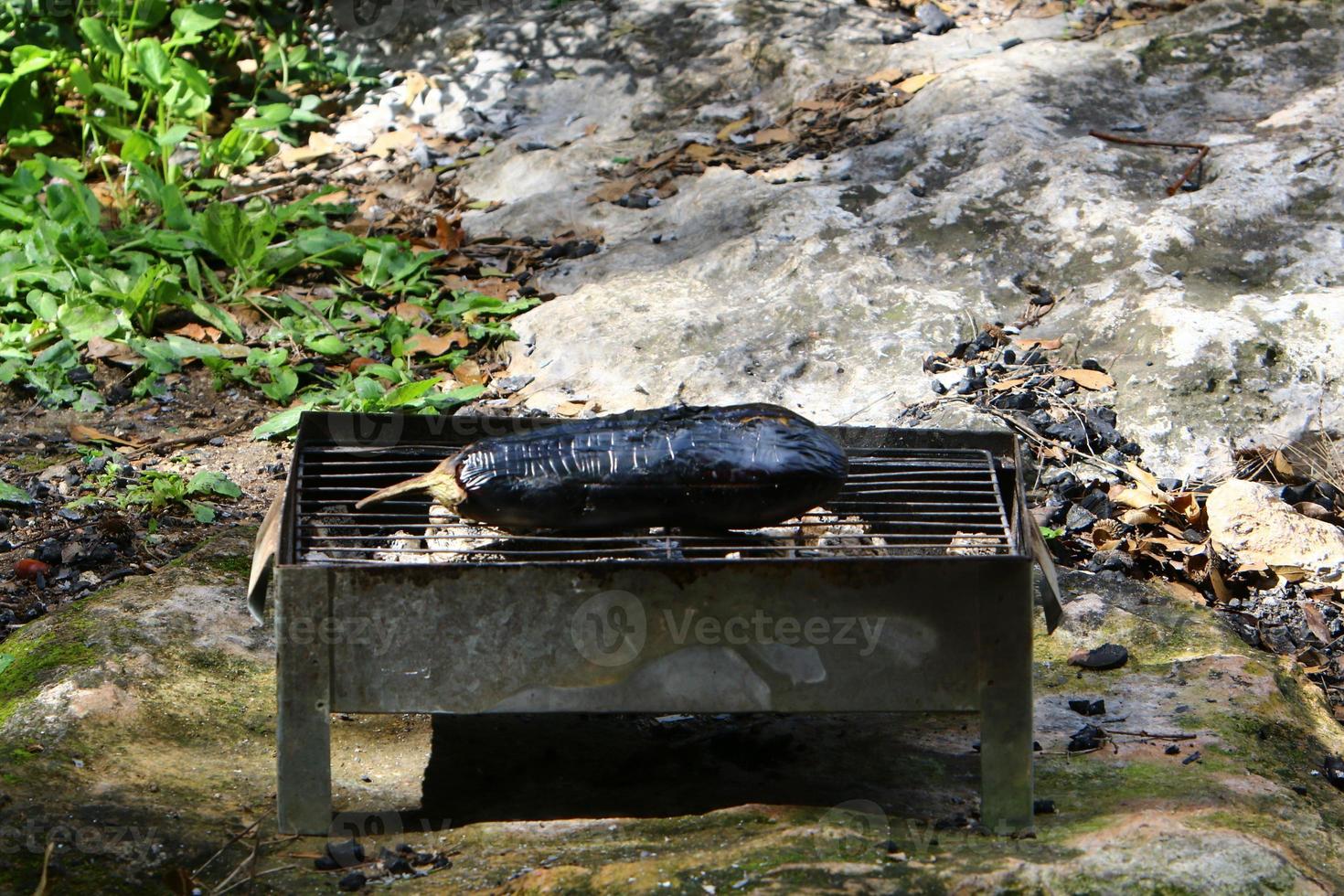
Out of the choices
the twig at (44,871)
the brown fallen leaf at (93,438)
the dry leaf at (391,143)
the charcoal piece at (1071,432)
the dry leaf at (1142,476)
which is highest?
the twig at (44,871)

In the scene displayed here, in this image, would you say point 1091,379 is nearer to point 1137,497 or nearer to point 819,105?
point 1137,497

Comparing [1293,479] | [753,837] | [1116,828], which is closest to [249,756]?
[753,837]

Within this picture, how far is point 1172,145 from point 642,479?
4219mm

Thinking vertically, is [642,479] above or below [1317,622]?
above

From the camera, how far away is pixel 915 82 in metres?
6.81

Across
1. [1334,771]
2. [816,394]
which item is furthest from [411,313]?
[1334,771]

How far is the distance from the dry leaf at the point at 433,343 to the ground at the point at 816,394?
288mm

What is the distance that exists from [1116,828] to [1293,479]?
2452mm

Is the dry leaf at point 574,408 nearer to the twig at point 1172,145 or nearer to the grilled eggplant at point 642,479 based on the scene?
the grilled eggplant at point 642,479

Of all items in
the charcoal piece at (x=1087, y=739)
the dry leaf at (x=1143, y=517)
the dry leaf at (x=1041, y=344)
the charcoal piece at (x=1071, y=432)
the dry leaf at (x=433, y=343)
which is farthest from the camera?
the dry leaf at (x=433, y=343)

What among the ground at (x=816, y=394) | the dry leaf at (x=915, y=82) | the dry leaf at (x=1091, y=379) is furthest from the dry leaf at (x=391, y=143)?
the dry leaf at (x=1091, y=379)

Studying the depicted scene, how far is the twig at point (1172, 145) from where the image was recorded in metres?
5.81

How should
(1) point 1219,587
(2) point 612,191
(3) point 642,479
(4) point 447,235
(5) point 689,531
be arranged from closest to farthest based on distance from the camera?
(3) point 642,479, (5) point 689,531, (1) point 1219,587, (4) point 447,235, (2) point 612,191

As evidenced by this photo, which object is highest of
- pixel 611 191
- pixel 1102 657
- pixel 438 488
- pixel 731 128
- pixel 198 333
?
pixel 438 488
